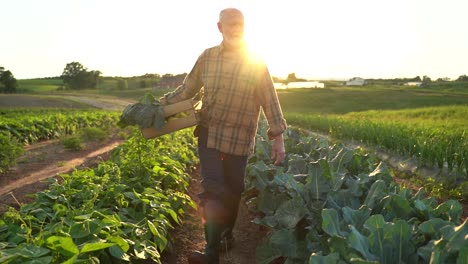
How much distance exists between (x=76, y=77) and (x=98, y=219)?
109 m

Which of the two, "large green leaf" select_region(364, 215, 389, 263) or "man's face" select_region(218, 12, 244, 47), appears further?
"man's face" select_region(218, 12, 244, 47)

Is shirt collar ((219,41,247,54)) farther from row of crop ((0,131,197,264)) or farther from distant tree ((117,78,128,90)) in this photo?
distant tree ((117,78,128,90))

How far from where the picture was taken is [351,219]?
2770 mm

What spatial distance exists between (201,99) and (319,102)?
195ft

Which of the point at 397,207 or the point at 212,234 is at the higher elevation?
the point at 397,207

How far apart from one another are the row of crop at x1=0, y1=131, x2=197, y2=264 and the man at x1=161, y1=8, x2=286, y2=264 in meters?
0.38

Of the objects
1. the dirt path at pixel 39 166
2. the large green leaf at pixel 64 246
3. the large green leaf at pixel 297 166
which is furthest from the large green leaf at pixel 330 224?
the dirt path at pixel 39 166

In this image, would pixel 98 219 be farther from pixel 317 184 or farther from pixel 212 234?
pixel 317 184

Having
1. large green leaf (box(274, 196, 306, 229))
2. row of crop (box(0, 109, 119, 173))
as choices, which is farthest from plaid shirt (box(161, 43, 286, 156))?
row of crop (box(0, 109, 119, 173))

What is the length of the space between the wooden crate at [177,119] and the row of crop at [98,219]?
57 cm

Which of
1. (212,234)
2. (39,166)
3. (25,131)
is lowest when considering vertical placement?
(39,166)

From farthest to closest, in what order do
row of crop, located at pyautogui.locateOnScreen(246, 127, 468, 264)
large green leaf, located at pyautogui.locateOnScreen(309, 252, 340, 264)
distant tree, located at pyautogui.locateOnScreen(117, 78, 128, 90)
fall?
distant tree, located at pyautogui.locateOnScreen(117, 78, 128, 90) → row of crop, located at pyautogui.locateOnScreen(246, 127, 468, 264) → large green leaf, located at pyautogui.locateOnScreen(309, 252, 340, 264)

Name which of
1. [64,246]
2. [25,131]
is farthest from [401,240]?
[25,131]

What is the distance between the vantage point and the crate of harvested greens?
406 cm
